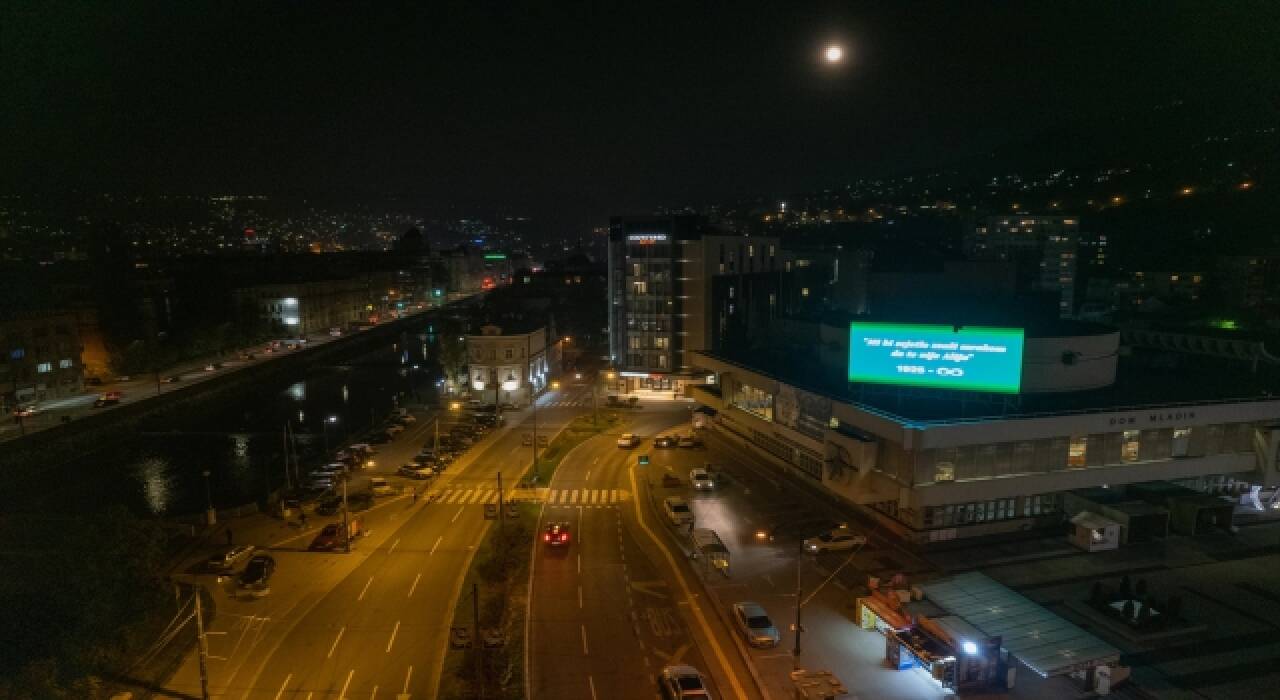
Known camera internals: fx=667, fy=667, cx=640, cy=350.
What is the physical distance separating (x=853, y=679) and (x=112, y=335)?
247ft

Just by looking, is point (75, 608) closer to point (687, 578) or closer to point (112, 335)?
point (687, 578)

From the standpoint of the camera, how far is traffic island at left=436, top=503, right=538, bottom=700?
16.5 meters

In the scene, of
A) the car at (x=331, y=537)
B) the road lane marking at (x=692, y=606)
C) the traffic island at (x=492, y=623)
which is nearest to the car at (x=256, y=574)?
the car at (x=331, y=537)

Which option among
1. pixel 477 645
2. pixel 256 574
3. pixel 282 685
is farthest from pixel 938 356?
pixel 256 574

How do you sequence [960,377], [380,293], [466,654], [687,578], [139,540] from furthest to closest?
[380,293] → [960,377] → [687,578] → [139,540] → [466,654]

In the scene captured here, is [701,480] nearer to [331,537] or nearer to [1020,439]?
[1020,439]

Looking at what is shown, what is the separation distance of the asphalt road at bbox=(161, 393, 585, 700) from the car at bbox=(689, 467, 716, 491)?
9970mm

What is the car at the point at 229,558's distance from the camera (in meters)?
23.4

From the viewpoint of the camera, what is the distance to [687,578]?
2261cm

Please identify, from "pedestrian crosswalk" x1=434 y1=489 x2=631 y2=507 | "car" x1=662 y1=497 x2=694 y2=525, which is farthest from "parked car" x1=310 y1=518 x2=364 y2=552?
"car" x1=662 y1=497 x2=694 y2=525

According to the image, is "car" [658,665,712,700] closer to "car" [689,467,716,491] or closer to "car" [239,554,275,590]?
"car" [239,554,275,590]

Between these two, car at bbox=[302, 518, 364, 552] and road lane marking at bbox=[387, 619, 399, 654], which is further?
car at bbox=[302, 518, 364, 552]

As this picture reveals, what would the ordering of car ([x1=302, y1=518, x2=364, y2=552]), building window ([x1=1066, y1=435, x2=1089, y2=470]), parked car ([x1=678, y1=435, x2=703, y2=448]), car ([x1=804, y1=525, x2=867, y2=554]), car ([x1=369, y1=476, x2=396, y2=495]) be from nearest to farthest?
car ([x1=804, y1=525, x2=867, y2=554]) < car ([x1=302, y1=518, x2=364, y2=552]) < building window ([x1=1066, y1=435, x2=1089, y2=470]) < car ([x1=369, y1=476, x2=396, y2=495]) < parked car ([x1=678, y1=435, x2=703, y2=448])

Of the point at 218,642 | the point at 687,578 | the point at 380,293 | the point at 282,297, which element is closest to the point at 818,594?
the point at 687,578
